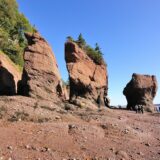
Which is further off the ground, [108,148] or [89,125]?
[89,125]

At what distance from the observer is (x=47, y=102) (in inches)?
1016

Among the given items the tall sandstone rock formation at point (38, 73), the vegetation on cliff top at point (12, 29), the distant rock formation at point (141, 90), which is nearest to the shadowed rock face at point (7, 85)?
the tall sandstone rock formation at point (38, 73)

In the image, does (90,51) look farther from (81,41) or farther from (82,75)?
(82,75)

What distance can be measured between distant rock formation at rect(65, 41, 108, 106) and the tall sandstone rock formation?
6.22ft

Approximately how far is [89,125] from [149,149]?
4819 mm

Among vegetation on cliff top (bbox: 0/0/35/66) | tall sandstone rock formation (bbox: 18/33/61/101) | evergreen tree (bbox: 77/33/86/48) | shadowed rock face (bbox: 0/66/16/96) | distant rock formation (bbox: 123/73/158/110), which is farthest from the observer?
vegetation on cliff top (bbox: 0/0/35/66)

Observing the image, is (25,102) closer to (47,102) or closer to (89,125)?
(47,102)

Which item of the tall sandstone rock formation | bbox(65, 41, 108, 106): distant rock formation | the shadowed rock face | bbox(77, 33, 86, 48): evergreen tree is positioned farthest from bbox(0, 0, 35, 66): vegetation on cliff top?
the shadowed rock face

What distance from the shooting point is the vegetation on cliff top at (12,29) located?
156ft

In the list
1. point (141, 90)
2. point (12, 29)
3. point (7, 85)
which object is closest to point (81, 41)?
point (141, 90)

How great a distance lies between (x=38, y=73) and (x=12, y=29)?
99.2 ft

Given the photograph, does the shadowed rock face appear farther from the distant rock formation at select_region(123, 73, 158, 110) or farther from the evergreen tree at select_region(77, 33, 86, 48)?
the distant rock formation at select_region(123, 73, 158, 110)

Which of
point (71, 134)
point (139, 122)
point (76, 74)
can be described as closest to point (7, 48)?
point (76, 74)

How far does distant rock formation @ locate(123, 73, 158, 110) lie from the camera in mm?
38312
